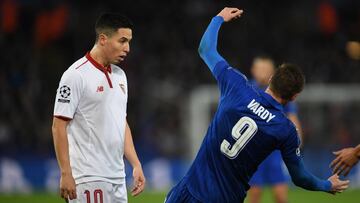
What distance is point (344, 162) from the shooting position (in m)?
6.12

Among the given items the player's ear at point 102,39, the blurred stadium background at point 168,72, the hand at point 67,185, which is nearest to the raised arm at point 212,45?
the player's ear at point 102,39

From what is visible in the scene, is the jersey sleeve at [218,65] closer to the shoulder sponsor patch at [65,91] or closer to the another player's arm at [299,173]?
the another player's arm at [299,173]

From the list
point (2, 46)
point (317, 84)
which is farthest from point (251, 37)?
point (2, 46)

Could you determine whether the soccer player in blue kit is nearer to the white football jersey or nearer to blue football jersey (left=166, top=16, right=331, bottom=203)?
blue football jersey (left=166, top=16, right=331, bottom=203)

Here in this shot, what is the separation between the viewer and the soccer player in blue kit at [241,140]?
5.48 metres

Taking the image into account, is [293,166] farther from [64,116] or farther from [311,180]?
[64,116]

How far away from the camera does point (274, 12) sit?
68.0 feet

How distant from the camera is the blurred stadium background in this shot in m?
16.0

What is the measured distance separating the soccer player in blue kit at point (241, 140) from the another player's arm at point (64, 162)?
2.50 ft

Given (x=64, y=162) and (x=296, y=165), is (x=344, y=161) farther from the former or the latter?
(x=64, y=162)

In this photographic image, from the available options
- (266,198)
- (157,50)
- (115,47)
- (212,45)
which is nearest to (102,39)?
(115,47)

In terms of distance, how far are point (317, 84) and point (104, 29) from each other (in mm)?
12518

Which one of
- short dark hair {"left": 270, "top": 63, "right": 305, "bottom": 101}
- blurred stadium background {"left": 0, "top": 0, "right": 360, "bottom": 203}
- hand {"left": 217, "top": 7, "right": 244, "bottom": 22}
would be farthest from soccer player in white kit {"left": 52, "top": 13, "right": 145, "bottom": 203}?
blurred stadium background {"left": 0, "top": 0, "right": 360, "bottom": 203}

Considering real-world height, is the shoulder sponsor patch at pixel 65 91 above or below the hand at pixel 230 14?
below
